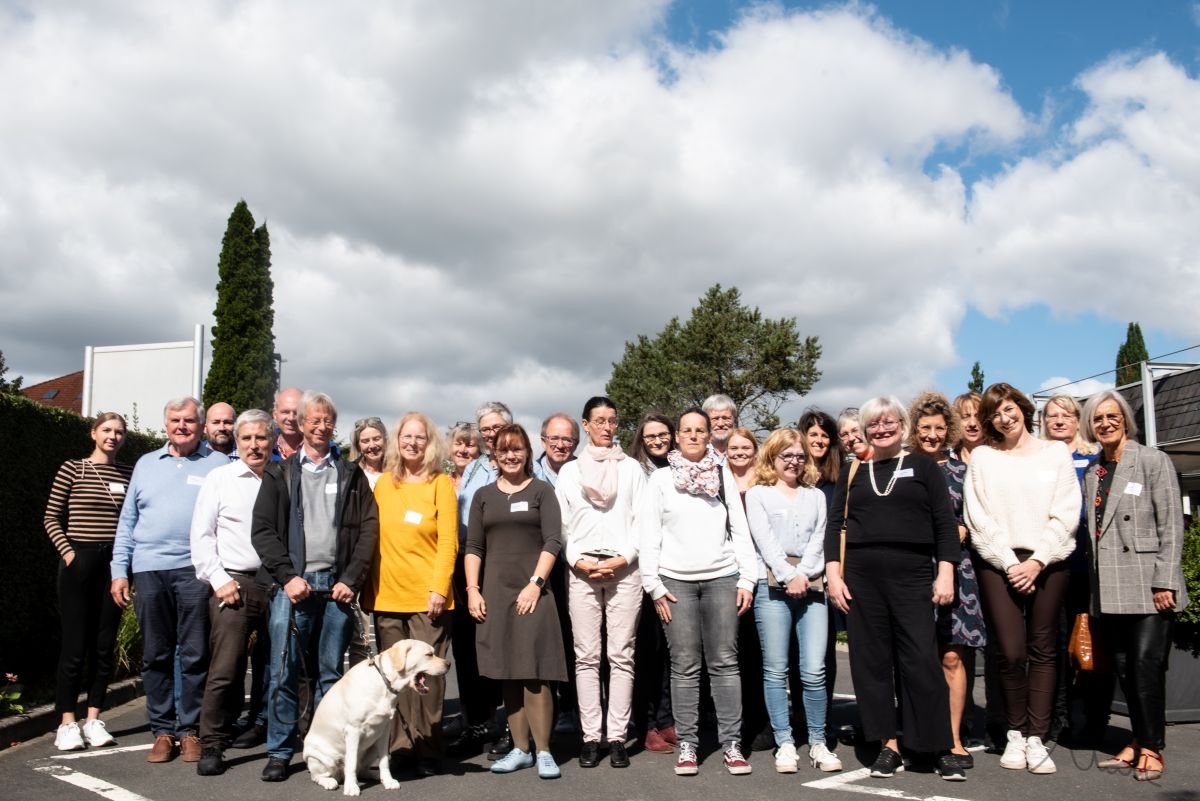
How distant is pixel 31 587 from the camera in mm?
7465

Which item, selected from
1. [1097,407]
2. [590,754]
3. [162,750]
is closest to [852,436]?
[1097,407]

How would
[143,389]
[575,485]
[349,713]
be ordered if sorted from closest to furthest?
1. [349,713]
2. [575,485]
3. [143,389]

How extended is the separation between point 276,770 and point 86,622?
1.88 m

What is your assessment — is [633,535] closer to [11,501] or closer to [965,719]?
[965,719]

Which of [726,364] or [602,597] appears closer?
[602,597]

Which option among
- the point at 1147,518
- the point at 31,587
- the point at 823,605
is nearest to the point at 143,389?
the point at 31,587

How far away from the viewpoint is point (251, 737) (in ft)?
19.4

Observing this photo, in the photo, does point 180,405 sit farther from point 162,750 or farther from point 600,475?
point 600,475

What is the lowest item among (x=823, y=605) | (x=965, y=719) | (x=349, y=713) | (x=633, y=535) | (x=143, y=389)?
(x=965, y=719)

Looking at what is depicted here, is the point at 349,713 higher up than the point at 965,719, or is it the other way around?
the point at 349,713

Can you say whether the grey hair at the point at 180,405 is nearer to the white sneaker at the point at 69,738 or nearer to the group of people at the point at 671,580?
the group of people at the point at 671,580

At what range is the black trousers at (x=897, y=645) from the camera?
504cm

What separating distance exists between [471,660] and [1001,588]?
10.9 ft

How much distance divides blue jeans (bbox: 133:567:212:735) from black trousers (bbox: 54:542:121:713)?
42cm
